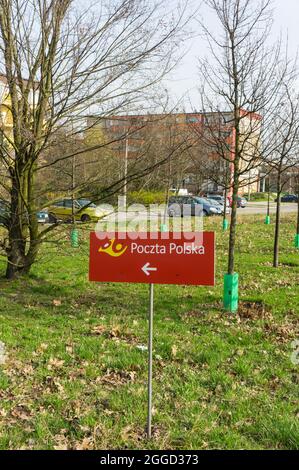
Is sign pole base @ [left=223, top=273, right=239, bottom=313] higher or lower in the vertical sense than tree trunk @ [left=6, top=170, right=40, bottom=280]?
lower

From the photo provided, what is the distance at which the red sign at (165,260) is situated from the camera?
320 centimetres

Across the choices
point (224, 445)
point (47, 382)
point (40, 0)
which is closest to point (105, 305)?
point (47, 382)

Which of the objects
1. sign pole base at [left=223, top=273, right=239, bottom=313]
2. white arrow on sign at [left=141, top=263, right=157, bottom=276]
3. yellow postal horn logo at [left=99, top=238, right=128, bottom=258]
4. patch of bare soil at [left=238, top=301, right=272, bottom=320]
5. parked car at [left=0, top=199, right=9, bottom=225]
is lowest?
patch of bare soil at [left=238, top=301, right=272, bottom=320]

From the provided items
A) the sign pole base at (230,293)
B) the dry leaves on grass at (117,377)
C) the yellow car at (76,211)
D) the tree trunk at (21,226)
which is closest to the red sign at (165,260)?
the dry leaves on grass at (117,377)

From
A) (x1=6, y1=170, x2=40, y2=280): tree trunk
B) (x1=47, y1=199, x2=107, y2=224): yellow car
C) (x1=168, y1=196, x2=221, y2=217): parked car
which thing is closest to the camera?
(x1=6, y1=170, x2=40, y2=280): tree trunk

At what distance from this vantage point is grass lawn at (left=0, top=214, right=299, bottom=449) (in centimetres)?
328

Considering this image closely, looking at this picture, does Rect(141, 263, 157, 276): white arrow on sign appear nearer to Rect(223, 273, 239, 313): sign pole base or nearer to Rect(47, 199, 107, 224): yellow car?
Rect(223, 273, 239, 313): sign pole base

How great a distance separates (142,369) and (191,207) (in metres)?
26.6

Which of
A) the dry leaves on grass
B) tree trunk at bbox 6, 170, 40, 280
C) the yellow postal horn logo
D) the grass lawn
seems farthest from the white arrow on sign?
tree trunk at bbox 6, 170, 40, 280

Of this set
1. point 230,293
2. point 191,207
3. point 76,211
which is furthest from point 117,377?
point 191,207

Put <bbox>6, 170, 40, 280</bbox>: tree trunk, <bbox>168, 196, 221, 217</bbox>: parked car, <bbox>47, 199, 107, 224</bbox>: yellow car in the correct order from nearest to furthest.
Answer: <bbox>6, 170, 40, 280</bbox>: tree trunk, <bbox>47, 199, 107, 224</bbox>: yellow car, <bbox>168, 196, 221, 217</bbox>: parked car

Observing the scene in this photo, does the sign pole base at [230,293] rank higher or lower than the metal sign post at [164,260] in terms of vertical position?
lower

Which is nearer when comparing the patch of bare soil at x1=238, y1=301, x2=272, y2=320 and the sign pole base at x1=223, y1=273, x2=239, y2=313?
the patch of bare soil at x1=238, y1=301, x2=272, y2=320

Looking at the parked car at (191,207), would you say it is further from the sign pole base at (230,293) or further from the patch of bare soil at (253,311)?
the sign pole base at (230,293)
